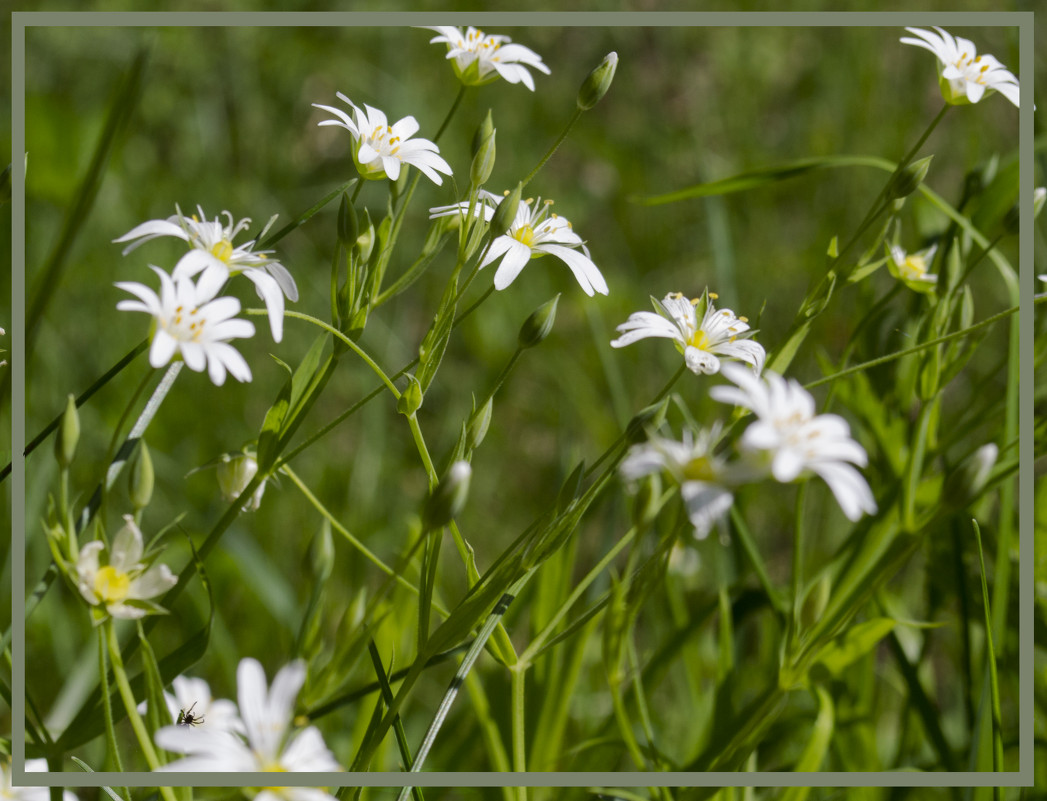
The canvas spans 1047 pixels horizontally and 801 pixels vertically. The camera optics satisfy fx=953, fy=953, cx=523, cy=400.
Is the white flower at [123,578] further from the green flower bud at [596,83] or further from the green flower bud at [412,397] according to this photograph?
the green flower bud at [596,83]

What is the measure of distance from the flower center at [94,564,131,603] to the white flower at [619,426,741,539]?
34 centimetres

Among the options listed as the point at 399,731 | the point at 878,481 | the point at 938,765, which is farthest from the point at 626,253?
the point at 399,731

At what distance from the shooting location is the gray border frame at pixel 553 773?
2.15 feet

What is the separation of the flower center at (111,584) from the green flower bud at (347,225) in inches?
10.7

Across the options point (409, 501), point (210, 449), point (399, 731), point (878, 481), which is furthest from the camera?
point (409, 501)

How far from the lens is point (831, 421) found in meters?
0.51

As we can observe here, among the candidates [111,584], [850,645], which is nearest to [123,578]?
[111,584]

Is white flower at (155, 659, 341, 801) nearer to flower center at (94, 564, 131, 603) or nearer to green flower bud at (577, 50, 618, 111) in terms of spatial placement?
flower center at (94, 564, 131, 603)

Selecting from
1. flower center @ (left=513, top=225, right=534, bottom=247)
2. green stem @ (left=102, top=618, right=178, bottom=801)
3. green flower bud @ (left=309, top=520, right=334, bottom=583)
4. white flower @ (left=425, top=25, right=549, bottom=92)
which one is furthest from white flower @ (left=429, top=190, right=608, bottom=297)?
green stem @ (left=102, top=618, right=178, bottom=801)

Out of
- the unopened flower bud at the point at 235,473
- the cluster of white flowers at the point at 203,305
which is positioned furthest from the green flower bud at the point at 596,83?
the unopened flower bud at the point at 235,473

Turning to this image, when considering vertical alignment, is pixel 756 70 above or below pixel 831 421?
above

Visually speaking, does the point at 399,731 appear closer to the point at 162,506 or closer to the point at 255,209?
the point at 162,506

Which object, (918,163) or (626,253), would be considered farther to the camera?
(626,253)

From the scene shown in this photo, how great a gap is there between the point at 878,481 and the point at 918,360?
188mm
